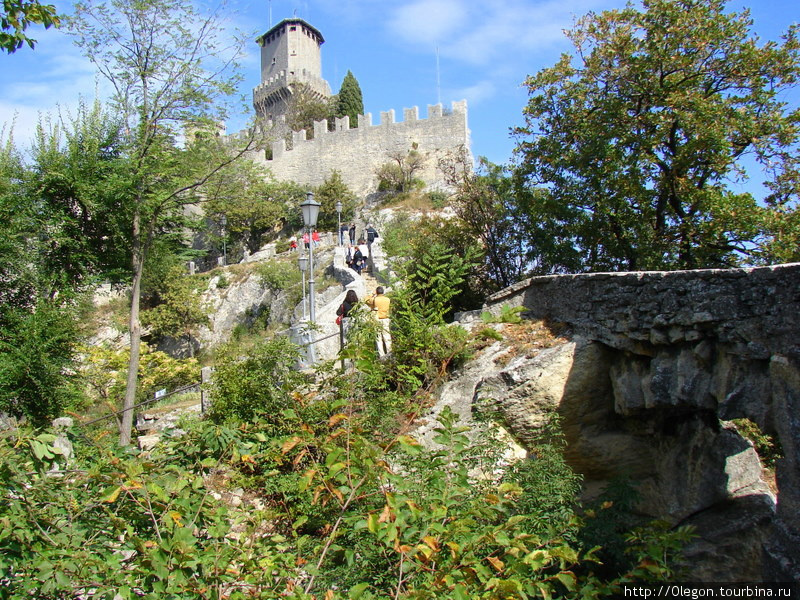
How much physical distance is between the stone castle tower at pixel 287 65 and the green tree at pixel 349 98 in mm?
3336

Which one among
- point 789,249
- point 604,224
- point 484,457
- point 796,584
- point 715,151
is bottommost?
point 796,584

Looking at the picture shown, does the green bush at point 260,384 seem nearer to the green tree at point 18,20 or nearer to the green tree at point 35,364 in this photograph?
the green tree at point 18,20

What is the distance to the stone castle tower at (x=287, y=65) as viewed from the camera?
47.3 metres

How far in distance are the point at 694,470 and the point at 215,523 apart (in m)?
4.46

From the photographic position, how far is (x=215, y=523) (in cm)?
284

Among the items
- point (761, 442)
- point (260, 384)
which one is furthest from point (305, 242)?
point (761, 442)

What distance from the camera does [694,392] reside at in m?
4.40

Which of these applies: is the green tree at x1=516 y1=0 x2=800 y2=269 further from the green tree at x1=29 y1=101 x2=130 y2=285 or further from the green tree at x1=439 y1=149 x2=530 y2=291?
the green tree at x1=29 y1=101 x2=130 y2=285

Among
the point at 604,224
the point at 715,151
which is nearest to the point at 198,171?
the point at 604,224

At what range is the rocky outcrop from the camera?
361cm

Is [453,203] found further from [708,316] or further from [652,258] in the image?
[708,316]

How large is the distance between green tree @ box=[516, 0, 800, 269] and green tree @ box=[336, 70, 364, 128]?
34947 mm

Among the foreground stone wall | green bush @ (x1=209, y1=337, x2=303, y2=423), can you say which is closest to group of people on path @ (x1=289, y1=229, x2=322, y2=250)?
green bush @ (x1=209, y1=337, x2=303, y2=423)

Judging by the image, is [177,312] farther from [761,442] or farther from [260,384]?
[761,442]
